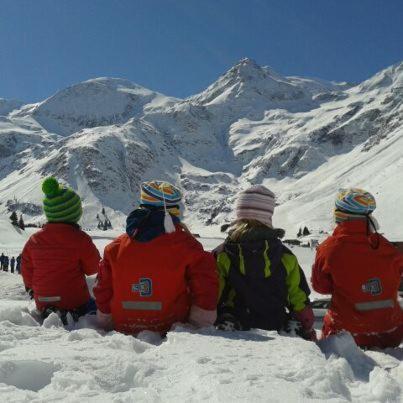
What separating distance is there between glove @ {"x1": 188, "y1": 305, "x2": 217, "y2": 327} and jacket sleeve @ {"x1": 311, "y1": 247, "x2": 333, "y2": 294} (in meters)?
1.17

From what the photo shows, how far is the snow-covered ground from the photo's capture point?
251 centimetres

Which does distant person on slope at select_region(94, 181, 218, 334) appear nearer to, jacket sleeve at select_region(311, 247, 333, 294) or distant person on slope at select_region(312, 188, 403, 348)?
jacket sleeve at select_region(311, 247, 333, 294)

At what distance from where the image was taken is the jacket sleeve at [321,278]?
16.5 ft

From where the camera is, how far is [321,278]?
5.05 m

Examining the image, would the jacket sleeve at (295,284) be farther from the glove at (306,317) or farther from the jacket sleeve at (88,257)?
the jacket sleeve at (88,257)

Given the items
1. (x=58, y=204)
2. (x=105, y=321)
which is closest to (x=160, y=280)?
(x=105, y=321)

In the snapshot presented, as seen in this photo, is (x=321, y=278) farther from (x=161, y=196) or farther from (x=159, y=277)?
(x=161, y=196)

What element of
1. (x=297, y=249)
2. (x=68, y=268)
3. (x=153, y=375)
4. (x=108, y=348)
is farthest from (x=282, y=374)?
(x=297, y=249)

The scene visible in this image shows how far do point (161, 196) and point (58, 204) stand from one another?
148 centimetres

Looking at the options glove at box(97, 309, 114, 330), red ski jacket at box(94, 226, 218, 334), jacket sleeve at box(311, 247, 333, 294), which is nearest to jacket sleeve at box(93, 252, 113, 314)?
glove at box(97, 309, 114, 330)

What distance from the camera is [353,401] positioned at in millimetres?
2518

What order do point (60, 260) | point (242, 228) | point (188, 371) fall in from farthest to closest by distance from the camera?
point (60, 260), point (242, 228), point (188, 371)

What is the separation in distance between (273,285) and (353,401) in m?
2.29

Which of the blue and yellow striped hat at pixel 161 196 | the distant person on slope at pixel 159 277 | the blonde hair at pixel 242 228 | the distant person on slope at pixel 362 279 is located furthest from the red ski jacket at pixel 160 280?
the distant person on slope at pixel 362 279
